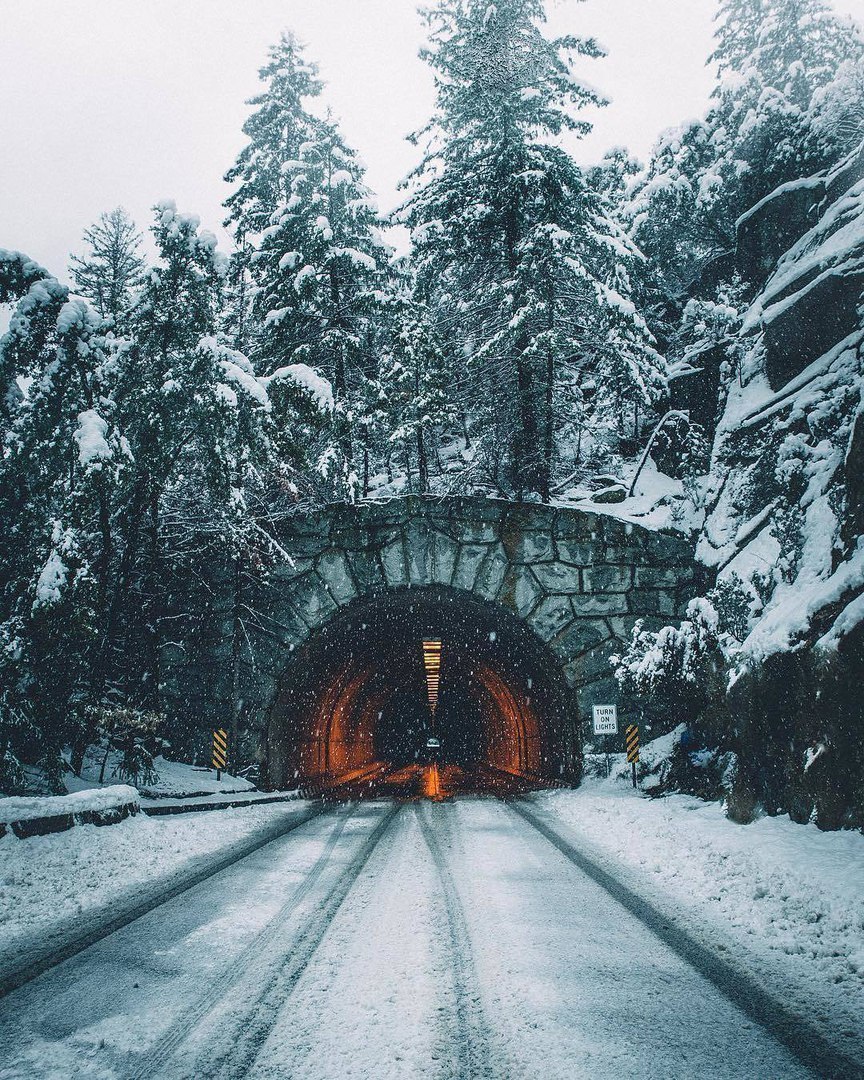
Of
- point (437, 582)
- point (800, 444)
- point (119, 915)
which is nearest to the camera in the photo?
point (119, 915)

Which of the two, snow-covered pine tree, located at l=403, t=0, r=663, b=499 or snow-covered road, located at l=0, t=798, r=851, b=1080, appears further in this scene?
snow-covered pine tree, located at l=403, t=0, r=663, b=499

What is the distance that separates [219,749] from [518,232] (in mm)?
14417

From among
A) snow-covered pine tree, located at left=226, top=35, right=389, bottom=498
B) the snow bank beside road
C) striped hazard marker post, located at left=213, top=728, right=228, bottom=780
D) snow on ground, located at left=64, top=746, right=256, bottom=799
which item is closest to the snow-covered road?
the snow bank beside road

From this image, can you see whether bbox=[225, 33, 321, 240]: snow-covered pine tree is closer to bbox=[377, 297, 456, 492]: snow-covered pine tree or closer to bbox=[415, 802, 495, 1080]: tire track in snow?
bbox=[377, 297, 456, 492]: snow-covered pine tree

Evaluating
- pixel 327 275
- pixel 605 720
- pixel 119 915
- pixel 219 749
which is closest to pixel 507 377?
pixel 327 275

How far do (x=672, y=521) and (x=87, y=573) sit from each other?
11.5 m

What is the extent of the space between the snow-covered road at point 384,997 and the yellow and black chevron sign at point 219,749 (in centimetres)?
861

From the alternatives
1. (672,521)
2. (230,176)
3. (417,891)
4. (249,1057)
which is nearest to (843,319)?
(672,521)

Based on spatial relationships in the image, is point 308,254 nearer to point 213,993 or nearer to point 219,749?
point 219,749

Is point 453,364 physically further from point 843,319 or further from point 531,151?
point 843,319

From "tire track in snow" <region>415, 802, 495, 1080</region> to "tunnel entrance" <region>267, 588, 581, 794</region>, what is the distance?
947cm

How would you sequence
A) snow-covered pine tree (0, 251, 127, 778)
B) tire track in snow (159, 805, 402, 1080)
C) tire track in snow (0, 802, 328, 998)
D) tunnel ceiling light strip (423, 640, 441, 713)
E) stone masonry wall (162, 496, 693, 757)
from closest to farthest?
tire track in snow (159, 805, 402, 1080)
tire track in snow (0, 802, 328, 998)
snow-covered pine tree (0, 251, 127, 778)
stone masonry wall (162, 496, 693, 757)
tunnel ceiling light strip (423, 640, 441, 713)

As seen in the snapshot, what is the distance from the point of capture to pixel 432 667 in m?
31.6

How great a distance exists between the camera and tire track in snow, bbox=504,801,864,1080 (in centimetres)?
259
